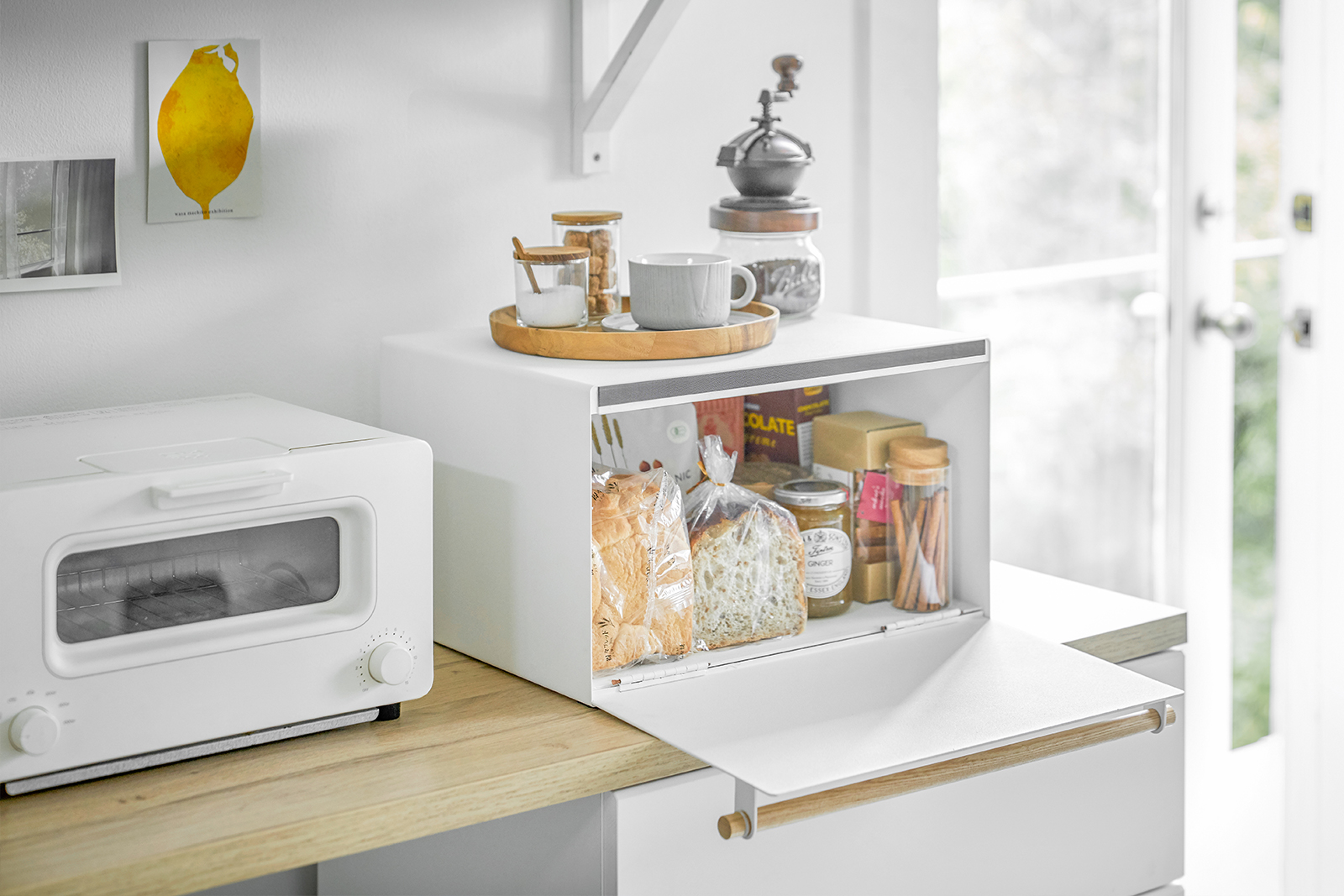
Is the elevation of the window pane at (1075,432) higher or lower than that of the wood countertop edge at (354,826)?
higher

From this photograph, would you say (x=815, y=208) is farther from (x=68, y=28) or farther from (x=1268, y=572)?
Answer: (x=1268, y=572)

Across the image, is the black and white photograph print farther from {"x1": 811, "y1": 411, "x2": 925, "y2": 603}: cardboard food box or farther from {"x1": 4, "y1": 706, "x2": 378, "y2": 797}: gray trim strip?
{"x1": 811, "y1": 411, "x2": 925, "y2": 603}: cardboard food box

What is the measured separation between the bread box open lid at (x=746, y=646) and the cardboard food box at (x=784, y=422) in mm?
101

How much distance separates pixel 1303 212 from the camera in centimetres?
218

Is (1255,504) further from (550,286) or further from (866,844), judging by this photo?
(550,286)

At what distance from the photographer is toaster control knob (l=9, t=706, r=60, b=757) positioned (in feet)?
3.10

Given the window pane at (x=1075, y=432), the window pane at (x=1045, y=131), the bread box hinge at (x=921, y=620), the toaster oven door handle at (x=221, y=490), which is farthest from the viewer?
the window pane at (x=1075, y=432)

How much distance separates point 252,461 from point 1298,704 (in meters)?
1.90

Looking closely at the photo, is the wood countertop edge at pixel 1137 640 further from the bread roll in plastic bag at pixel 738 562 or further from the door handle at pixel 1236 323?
the door handle at pixel 1236 323

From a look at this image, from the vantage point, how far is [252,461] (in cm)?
102

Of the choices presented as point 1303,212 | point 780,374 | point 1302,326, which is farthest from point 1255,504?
point 780,374

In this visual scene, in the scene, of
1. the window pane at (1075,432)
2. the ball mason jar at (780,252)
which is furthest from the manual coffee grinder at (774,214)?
the window pane at (1075,432)

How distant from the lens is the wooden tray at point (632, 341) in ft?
3.89

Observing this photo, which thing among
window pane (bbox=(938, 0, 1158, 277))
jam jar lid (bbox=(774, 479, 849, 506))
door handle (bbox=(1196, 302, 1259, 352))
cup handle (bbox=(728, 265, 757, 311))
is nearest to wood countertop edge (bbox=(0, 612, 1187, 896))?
jam jar lid (bbox=(774, 479, 849, 506))
